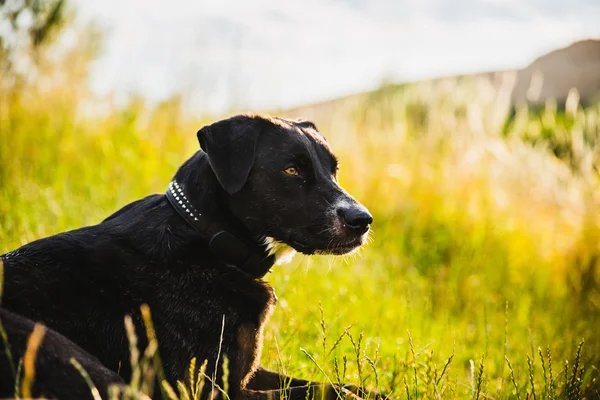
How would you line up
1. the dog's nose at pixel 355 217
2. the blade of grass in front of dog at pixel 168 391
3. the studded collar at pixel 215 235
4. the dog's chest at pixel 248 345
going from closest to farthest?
the blade of grass in front of dog at pixel 168 391 < the dog's chest at pixel 248 345 < the studded collar at pixel 215 235 < the dog's nose at pixel 355 217

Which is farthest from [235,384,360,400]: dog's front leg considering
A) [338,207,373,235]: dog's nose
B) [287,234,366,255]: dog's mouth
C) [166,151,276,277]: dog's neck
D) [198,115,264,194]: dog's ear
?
[198,115,264,194]: dog's ear

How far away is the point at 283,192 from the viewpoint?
11.0 ft

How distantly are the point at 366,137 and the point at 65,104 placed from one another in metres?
4.56

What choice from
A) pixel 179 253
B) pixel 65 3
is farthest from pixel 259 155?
pixel 65 3

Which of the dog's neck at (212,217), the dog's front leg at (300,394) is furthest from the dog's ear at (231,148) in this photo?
the dog's front leg at (300,394)

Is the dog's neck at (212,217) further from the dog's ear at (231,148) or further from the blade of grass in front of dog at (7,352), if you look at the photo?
the blade of grass in front of dog at (7,352)

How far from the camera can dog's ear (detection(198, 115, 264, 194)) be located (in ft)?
10.2

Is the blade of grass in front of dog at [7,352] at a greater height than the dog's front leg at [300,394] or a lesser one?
greater

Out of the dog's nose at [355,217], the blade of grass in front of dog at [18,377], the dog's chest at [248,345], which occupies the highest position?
the dog's nose at [355,217]

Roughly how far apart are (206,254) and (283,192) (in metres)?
0.60

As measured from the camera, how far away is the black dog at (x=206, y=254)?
269cm

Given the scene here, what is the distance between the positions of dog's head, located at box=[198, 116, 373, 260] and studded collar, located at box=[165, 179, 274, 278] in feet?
0.54

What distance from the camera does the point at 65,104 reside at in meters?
7.95

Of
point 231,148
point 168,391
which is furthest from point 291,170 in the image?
point 168,391
